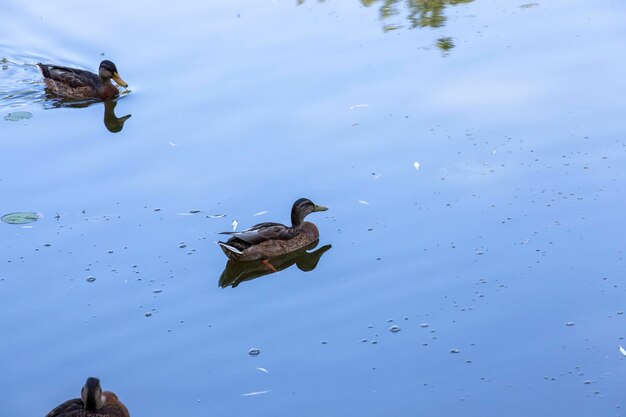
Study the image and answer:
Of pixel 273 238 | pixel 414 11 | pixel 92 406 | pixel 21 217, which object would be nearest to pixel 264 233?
pixel 273 238

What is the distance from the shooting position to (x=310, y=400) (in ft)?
24.9

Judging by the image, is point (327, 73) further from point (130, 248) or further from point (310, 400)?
point (310, 400)

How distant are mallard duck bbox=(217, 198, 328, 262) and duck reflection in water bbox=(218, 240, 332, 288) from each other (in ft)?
0.14

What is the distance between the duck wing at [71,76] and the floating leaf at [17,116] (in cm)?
79

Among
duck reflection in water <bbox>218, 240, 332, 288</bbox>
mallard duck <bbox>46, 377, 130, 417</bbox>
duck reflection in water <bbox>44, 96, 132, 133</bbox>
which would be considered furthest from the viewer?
duck reflection in water <bbox>44, 96, 132, 133</bbox>

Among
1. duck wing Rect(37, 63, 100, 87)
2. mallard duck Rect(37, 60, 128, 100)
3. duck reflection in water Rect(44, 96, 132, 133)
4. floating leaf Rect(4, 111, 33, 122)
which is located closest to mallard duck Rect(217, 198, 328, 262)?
duck reflection in water Rect(44, 96, 132, 133)

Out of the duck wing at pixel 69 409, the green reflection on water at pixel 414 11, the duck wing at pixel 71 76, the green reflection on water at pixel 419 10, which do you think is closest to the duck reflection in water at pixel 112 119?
the duck wing at pixel 71 76

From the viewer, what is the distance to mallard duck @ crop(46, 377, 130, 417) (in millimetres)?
7348

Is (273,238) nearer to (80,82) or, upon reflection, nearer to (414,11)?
(80,82)

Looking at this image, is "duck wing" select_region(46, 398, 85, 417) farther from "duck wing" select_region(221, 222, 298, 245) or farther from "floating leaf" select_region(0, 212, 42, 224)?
"floating leaf" select_region(0, 212, 42, 224)

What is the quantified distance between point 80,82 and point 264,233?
504 cm

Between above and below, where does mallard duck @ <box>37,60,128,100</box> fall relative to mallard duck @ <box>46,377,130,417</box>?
above

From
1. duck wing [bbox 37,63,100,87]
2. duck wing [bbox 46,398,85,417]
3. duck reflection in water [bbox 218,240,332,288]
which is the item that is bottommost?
duck reflection in water [bbox 218,240,332,288]

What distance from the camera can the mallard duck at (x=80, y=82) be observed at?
13.8m
